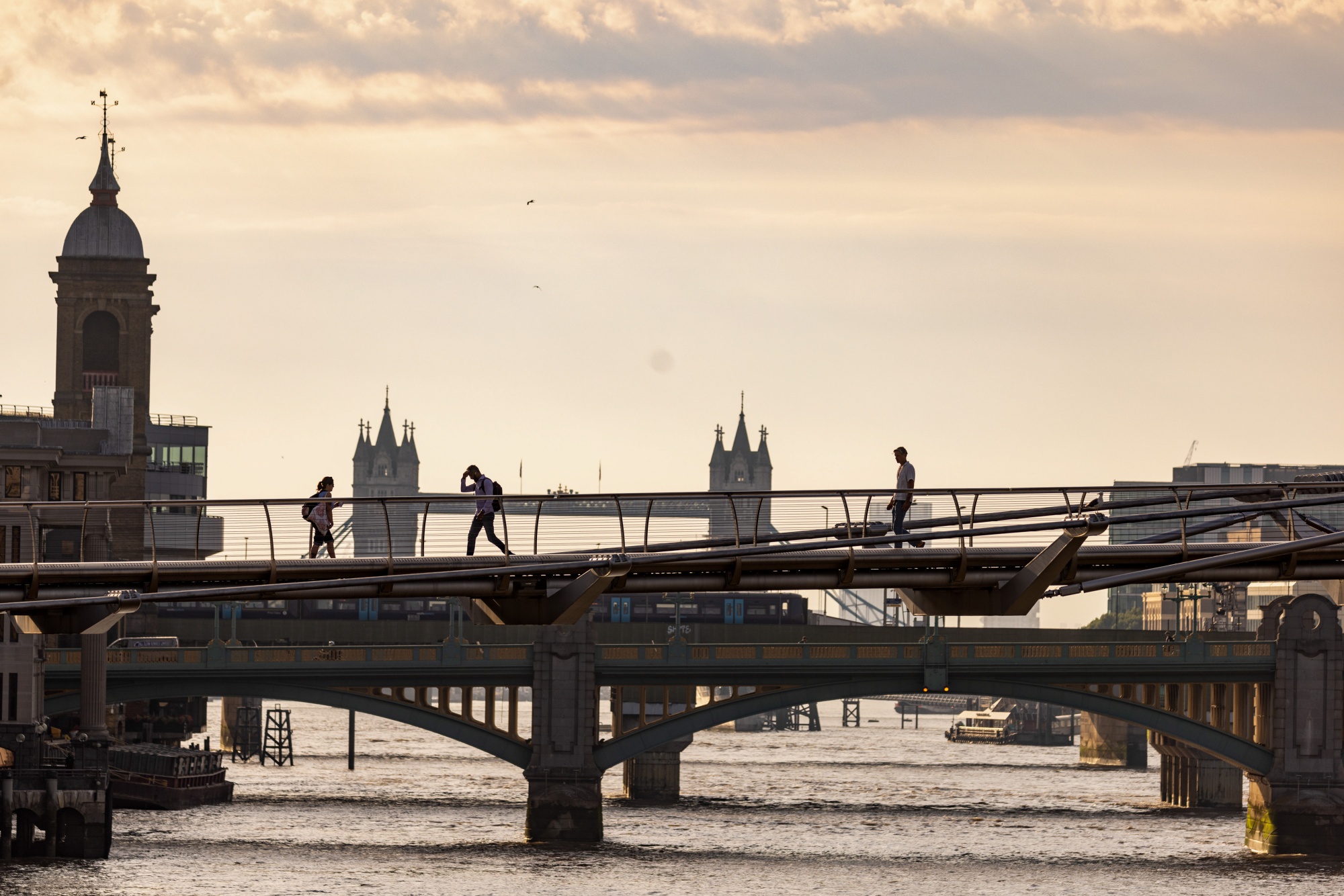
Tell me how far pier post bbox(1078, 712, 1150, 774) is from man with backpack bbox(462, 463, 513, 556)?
12781 centimetres

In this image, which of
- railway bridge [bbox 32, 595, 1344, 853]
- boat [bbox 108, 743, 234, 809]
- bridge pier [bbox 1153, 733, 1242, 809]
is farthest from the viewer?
bridge pier [bbox 1153, 733, 1242, 809]

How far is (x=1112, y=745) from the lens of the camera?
171 meters

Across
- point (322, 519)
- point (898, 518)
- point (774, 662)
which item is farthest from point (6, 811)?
point (898, 518)

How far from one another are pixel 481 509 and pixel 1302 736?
6074 cm

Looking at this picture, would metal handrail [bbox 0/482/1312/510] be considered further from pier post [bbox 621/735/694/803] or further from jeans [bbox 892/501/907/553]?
pier post [bbox 621/735/694/803]

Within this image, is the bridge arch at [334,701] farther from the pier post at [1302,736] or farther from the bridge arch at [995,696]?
the pier post at [1302,736]

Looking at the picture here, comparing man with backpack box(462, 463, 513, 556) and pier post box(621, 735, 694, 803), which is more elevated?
man with backpack box(462, 463, 513, 556)

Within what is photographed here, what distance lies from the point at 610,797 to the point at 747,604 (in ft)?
108

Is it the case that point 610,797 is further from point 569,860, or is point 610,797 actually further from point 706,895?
point 706,895

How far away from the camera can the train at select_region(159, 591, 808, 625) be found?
139 m

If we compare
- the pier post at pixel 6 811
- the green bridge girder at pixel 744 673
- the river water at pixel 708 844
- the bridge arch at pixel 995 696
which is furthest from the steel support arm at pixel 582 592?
the bridge arch at pixel 995 696

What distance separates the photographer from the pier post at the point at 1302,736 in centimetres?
9669

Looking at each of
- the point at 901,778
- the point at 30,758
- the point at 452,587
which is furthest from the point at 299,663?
the point at 901,778

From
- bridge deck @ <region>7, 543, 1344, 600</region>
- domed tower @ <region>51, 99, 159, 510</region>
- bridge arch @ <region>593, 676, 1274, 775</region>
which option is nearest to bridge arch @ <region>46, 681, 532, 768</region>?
bridge arch @ <region>593, 676, 1274, 775</region>
